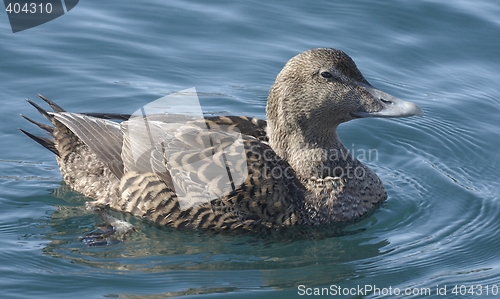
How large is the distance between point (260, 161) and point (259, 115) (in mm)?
2420

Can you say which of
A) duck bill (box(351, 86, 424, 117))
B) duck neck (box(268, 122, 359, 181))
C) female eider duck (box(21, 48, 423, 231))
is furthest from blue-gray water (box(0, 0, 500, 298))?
duck bill (box(351, 86, 424, 117))

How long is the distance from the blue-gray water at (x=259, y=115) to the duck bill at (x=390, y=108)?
3.24ft

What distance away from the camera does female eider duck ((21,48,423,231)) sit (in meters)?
6.79

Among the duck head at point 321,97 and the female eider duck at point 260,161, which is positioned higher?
the duck head at point 321,97

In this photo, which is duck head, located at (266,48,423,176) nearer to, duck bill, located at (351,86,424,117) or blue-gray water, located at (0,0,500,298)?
duck bill, located at (351,86,424,117)

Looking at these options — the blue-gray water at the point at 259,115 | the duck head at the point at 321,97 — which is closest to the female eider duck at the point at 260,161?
the duck head at the point at 321,97

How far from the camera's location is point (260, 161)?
22.4 ft

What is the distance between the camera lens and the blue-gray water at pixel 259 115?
6.37 meters

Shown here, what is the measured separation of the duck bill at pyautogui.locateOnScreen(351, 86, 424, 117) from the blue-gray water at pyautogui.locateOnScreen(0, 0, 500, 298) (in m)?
0.99

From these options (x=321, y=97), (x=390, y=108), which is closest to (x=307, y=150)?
(x=321, y=97)

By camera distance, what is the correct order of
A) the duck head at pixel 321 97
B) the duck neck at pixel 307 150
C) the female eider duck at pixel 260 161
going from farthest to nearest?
1. the duck neck at pixel 307 150
2. the duck head at pixel 321 97
3. the female eider duck at pixel 260 161

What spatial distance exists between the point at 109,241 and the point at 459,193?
335cm

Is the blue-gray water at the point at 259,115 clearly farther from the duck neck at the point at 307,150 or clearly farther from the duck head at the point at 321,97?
the duck head at the point at 321,97

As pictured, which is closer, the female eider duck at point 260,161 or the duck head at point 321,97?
the female eider duck at point 260,161
